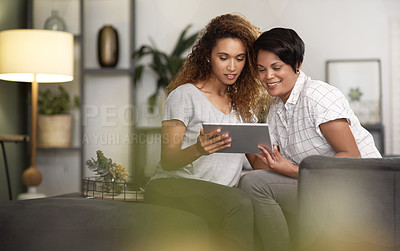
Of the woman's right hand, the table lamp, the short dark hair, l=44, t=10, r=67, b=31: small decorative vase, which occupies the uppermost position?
l=44, t=10, r=67, b=31: small decorative vase

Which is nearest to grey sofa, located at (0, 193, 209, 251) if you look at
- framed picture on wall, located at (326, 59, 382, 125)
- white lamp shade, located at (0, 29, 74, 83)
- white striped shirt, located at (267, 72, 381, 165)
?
white striped shirt, located at (267, 72, 381, 165)

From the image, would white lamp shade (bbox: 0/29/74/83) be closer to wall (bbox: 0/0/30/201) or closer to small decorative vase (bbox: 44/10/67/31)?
wall (bbox: 0/0/30/201)

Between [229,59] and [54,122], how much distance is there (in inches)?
95.6

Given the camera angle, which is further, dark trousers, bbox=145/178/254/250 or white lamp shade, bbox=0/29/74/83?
white lamp shade, bbox=0/29/74/83

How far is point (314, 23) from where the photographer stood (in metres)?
4.41

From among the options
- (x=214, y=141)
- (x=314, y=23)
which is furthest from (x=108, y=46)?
(x=214, y=141)

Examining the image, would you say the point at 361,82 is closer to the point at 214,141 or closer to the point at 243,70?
the point at 243,70

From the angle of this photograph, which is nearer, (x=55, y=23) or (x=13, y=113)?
(x=13, y=113)

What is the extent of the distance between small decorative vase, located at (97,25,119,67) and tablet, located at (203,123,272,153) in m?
2.75

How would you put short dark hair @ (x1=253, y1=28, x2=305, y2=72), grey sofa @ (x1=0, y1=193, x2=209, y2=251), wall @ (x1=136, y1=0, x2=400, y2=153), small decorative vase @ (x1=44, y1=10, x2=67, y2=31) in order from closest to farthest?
grey sofa @ (x1=0, y1=193, x2=209, y2=251)
short dark hair @ (x1=253, y1=28, x2=305, y2=72)
small decorative vase @ (x1=44, y1=10, x2=67, y2=31)
wall @ (x1=136, y1=0, x2=400, y2=153)

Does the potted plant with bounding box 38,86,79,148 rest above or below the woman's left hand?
above

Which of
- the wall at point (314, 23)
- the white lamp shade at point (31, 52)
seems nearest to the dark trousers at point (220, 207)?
the white lamp shade at point (31, 52)

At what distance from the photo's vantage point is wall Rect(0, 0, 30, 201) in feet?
11.8

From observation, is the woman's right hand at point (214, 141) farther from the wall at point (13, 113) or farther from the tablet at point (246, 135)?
the wall at point (13, 113)
